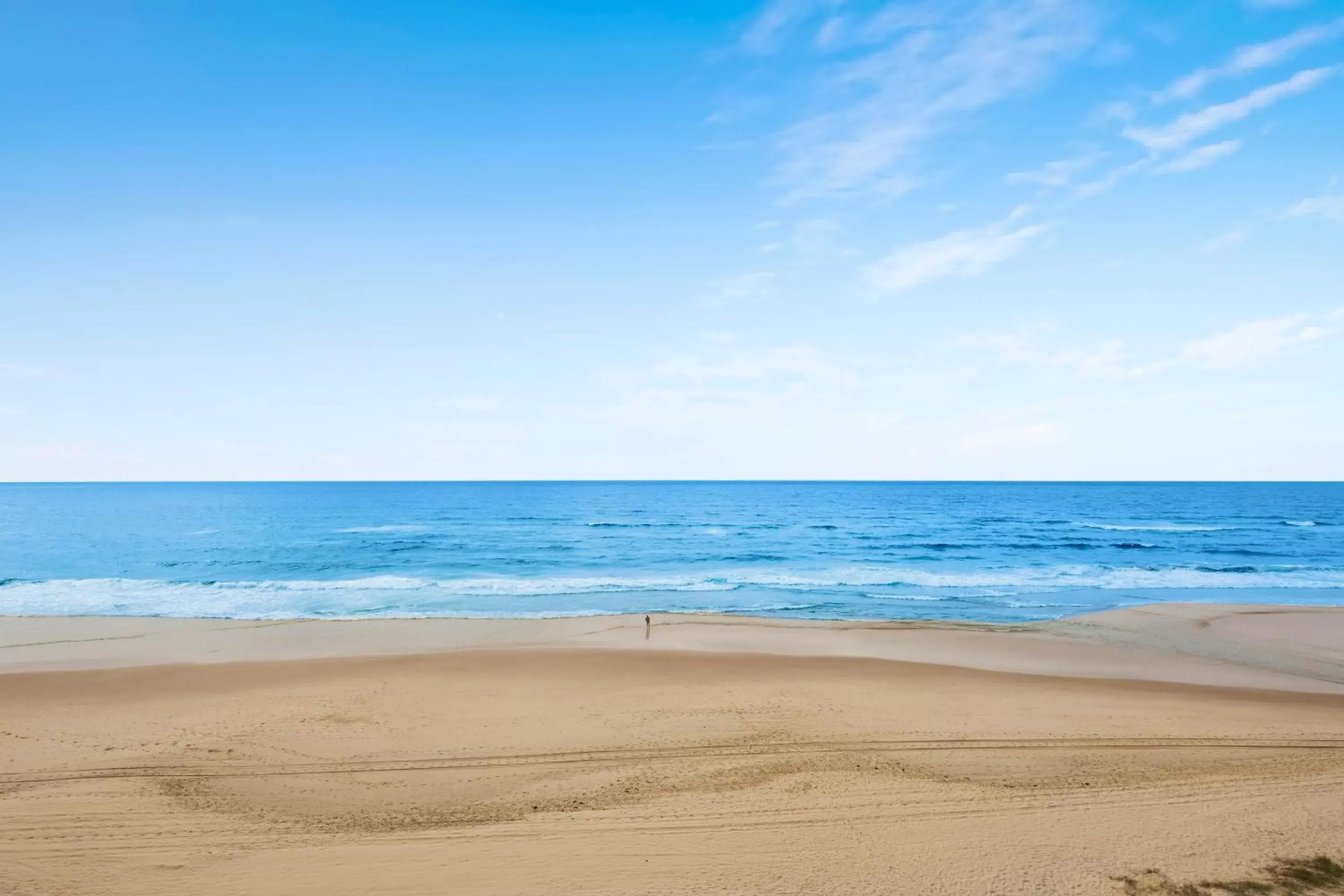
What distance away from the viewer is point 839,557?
35500 mm

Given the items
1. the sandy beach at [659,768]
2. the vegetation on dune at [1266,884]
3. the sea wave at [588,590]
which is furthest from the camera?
the sea wave at [588,590]

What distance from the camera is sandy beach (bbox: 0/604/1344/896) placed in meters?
5.91

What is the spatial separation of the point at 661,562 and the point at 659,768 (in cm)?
2598

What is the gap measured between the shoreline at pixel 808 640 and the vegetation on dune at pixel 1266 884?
8205 millimetres

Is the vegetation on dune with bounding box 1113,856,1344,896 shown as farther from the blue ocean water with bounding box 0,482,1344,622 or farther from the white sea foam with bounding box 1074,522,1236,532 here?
the white sea foam with bounding box 1074,522,1236,532

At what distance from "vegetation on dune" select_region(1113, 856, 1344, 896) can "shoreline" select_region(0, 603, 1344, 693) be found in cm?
820

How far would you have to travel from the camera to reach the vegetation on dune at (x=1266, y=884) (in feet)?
17.6

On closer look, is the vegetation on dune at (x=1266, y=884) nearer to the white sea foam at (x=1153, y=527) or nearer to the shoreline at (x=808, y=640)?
the shoreline at (x=808, y=640)

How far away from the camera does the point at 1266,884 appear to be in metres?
5.46

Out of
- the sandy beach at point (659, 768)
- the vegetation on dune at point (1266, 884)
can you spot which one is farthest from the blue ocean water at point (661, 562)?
the vegetation on dune at point (1266, 884)

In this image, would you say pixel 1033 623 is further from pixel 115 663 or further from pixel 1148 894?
pixel 115 663

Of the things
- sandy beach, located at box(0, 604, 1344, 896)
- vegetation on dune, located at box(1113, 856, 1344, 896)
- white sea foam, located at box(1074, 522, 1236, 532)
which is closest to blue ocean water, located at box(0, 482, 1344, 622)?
white sea foam, located at box(1074, 522, 1236, 532)

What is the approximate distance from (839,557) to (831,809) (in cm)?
2953

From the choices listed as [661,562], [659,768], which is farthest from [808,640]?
[661,562]
